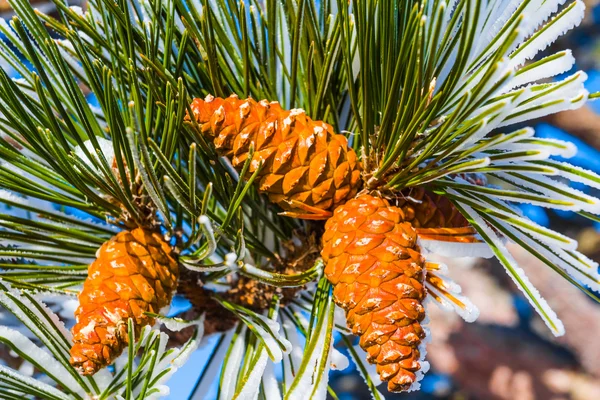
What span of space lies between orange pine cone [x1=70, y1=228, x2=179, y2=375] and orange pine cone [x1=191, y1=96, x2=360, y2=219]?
0.09m

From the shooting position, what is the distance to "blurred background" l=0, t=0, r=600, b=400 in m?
1.21

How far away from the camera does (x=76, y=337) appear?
341mm

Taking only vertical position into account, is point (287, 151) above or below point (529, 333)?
above

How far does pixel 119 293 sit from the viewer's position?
1.17 feet

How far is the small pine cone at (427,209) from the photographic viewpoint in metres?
0.39

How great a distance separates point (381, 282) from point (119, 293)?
0.17 metres

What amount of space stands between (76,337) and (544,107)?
307mm

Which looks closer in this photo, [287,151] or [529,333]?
[287,151]

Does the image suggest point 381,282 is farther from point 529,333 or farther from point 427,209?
point 529,333

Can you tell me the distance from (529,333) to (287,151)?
1.22m

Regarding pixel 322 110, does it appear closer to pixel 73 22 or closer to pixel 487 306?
pixel 73 22

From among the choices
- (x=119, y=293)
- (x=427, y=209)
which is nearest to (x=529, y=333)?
(x=427, y=209)

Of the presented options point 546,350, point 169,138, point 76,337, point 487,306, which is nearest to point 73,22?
point 169,138

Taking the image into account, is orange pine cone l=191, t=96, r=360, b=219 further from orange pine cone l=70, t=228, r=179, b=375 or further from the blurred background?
the blurred background
